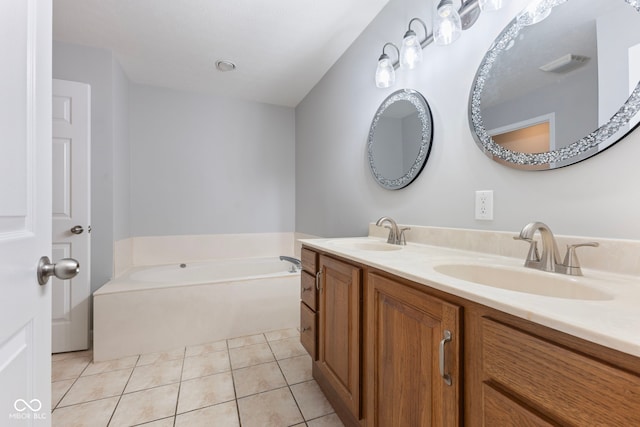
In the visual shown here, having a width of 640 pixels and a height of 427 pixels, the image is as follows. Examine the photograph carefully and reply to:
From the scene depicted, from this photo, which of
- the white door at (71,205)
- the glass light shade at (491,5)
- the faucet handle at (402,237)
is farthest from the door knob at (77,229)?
the glass light shade at (491,5)

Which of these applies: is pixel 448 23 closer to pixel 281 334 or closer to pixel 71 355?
pixel 281 334

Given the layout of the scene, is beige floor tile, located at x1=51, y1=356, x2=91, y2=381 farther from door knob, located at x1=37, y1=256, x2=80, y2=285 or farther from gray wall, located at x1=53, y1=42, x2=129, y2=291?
door knob, located at x1=37, y1=256, x2=80, y2=285

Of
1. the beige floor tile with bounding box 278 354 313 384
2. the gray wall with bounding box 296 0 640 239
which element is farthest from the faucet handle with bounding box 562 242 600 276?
the beige floor tile with bounding box 278 354 313 384

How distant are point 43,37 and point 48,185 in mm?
318

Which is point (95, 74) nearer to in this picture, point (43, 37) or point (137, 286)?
point (137, 286)

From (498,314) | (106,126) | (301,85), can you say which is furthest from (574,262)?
(106,126)

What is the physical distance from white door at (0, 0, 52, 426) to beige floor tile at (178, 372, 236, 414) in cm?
98

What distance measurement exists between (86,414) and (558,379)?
6.39 feet

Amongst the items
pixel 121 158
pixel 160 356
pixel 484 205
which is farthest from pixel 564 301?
pixel 121 158

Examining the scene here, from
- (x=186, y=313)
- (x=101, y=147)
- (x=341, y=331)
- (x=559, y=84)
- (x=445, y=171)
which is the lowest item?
(x=186, y=313)

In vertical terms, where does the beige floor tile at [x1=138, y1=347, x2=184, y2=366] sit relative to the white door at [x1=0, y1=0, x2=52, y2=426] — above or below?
below

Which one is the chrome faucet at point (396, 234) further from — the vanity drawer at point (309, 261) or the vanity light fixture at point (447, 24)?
the vanity light fixture at point (447, 24)

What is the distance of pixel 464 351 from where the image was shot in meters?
0.65

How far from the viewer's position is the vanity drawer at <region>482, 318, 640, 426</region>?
396 mm
